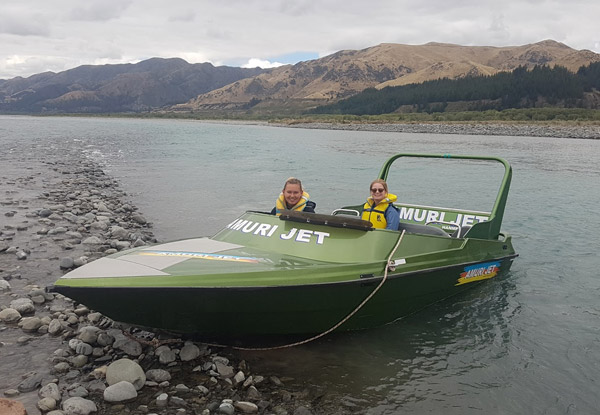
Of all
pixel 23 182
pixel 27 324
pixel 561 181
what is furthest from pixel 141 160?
pixel 27 324

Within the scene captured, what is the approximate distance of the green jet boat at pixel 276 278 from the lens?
514 cm

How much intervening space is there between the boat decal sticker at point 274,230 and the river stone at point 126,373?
2.42 metres

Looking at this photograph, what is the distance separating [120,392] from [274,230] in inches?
112

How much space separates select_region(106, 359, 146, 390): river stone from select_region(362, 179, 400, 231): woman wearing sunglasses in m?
3.86

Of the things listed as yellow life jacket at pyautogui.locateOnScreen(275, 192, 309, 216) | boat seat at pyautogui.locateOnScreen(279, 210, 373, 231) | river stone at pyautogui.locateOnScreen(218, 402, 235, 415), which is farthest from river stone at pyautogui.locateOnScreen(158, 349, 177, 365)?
yellow life jacket at pyautogui.locateOnScreen(275, 192, 309, 216)

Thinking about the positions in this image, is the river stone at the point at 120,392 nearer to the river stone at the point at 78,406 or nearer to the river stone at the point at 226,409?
the river stone at the point at 78,406

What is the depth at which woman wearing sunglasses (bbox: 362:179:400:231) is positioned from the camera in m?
7.41

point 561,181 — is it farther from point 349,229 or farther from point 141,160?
point 141,160

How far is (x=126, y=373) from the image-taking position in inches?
192

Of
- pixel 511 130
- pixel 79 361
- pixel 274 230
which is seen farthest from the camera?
pixel 511 130

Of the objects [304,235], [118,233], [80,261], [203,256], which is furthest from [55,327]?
[118,233]

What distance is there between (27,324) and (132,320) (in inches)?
57.1

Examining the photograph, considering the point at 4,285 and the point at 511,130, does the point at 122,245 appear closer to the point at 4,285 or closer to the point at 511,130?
the point at 4,285

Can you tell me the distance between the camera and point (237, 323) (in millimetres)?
5496
